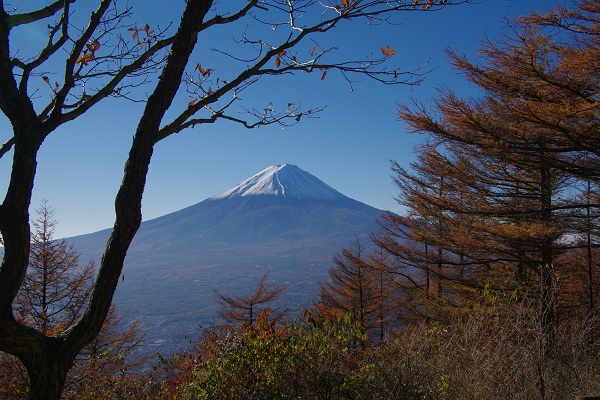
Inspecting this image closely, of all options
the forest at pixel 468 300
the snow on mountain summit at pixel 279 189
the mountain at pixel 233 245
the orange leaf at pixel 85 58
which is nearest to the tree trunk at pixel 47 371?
the forest at pixel 468 300

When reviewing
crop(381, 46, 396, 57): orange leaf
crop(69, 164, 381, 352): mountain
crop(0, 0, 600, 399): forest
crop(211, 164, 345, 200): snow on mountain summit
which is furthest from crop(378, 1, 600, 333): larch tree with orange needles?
crop(211, 164, 345, 200): snow on mountain summit

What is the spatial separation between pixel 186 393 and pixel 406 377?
5.53 feet

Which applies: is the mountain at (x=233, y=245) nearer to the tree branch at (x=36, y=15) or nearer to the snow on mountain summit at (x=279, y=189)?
the snow on mountain summit at (x=279, y=189)

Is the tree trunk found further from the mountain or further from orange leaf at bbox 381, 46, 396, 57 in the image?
the mountain

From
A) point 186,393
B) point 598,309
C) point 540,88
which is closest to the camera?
point 186,393

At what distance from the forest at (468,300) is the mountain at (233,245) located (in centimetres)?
6577

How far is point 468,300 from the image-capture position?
8.15m

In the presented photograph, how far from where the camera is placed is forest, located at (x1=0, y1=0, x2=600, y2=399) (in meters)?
3.38

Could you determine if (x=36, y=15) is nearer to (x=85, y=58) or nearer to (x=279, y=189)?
(x=85, y=58)

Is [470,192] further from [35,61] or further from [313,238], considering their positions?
[313,238]

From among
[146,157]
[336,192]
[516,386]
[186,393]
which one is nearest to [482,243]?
[516,386]

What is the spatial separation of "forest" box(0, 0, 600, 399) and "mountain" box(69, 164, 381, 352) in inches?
2589

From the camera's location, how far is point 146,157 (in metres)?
2.47

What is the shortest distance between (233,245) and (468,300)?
521 feet
